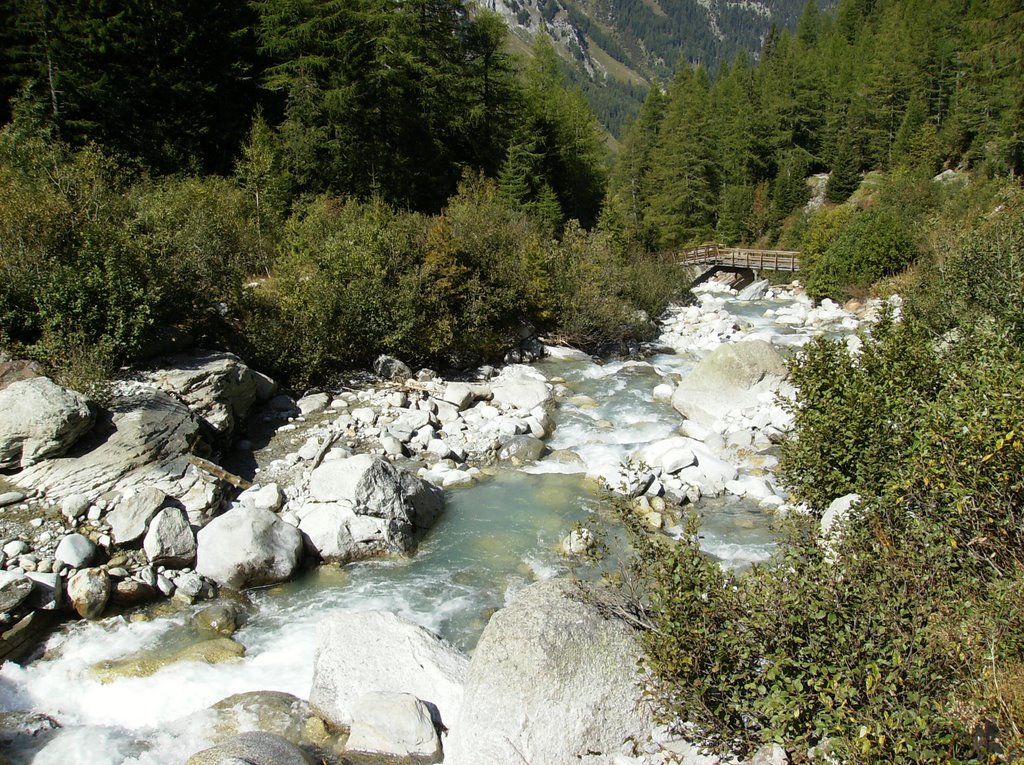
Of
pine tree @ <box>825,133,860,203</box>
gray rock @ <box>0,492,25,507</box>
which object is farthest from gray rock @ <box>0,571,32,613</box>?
pine tree @ <box>825,133,860,203</box>

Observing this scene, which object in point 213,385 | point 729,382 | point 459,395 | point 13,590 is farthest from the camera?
point 459,395

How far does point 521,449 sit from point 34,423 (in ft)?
31.4

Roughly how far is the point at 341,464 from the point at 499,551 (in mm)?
3335

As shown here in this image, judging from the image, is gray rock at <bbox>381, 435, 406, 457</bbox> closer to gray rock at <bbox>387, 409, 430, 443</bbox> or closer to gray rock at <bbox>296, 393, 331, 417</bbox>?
gray rock at <bbox>387, 409, 430, 443</bbox>

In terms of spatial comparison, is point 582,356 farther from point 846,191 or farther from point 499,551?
point 846,191

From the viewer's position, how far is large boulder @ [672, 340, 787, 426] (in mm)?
17641

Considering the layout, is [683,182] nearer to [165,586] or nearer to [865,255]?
[865,255]

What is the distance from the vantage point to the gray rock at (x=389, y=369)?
2016 centimetres

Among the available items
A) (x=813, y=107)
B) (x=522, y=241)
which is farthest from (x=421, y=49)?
(x=813, y=107)

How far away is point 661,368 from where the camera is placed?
77.8ft

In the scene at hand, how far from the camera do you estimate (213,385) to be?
15.1 meters

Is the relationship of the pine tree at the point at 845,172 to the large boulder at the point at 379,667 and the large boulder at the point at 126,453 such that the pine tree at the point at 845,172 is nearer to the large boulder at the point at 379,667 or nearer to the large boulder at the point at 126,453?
the large boulder at the point at 126,453

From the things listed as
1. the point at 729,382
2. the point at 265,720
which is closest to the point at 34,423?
the point at 265,720

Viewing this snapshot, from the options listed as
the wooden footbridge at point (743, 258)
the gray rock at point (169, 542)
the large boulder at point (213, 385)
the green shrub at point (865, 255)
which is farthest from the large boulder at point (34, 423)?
the wooden footbridge at point (743, 258)
